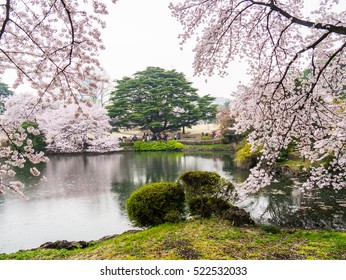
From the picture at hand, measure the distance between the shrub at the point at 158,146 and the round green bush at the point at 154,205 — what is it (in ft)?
65.0

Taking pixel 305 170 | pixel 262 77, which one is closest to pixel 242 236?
pixel 262 77

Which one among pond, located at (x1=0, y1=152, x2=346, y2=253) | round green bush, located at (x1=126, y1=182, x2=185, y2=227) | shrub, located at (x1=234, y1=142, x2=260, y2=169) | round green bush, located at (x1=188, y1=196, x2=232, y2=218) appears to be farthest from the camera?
shrub, located at (x1=234, y1=142, x2=260, y2=169)

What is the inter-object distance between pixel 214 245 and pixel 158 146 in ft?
71.6

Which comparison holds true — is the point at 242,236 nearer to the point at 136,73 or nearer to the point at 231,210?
the point at 231,210

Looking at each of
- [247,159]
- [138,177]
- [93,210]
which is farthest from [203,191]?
[247,159]

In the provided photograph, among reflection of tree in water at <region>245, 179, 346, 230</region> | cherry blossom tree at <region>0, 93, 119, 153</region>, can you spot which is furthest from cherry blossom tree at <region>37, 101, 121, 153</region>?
reflection of tree in water at <region>245, 179, 346, 230</region>

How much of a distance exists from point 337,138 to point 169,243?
8.89ft

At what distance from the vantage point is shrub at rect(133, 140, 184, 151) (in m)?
25.4

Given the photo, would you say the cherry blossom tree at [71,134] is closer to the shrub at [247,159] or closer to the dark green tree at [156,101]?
the dark green tree at [156,101]

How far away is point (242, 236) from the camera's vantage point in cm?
441

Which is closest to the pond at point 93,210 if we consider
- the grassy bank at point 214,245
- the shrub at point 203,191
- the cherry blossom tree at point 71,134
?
the grassy bank at point 214,245

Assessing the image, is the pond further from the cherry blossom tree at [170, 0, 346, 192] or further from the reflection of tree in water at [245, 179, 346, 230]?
the cherry blossom tree at [170, 0, 346, 192]

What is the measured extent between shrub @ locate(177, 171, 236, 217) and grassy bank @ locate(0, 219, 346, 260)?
537 millimetres

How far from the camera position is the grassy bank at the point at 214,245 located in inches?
142
